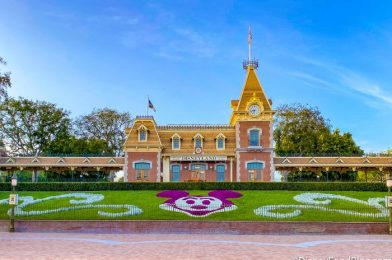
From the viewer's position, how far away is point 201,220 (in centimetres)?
2808

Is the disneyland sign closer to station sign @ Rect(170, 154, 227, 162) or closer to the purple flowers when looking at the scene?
station sign @ Rect(170, 154, 227, 162)

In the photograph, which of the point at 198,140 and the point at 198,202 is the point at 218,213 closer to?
the point at 198,202

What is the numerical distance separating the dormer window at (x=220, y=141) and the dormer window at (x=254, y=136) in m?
3.38

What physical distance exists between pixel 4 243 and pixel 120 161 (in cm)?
2807

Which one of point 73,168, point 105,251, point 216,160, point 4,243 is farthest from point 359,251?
point 73,168

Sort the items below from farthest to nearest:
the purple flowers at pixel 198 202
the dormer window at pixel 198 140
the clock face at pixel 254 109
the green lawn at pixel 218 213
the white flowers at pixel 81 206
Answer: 1. the dormer window at pixel 198 140
2. the clock face at pixel 254 109
3. the purple flowers at pixel 198 202
4. the white flowers at pixel 81 206
5. the green lawn at pixel 218 213

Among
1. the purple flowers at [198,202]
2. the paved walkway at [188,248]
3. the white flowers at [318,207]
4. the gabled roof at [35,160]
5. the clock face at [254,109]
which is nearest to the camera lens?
the paved walkway at [188,248]

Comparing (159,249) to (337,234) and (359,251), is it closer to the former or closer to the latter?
(359,251)

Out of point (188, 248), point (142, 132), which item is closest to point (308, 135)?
point (142, 132)

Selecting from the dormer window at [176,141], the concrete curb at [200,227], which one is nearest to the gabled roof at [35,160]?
the dormer window at [176,141]

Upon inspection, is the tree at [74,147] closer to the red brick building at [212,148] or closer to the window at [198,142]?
the red brick building at [212,148]

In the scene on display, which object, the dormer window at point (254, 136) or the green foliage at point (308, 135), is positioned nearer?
the dormer window at point (254, 136)

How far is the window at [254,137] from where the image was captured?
156ft

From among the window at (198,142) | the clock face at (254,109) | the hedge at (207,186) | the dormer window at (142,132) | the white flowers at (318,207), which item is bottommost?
the white flowers at (318,207)
